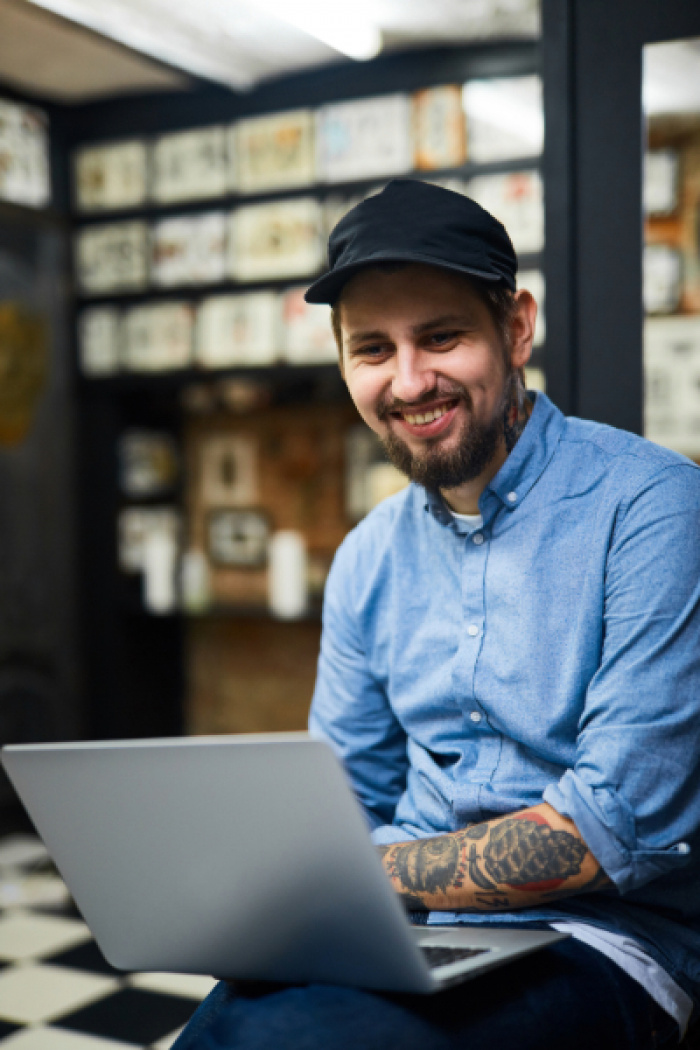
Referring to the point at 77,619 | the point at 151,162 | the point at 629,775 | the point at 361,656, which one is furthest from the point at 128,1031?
the point at 151,162

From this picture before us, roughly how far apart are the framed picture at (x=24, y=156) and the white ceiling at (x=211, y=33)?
0.16 metres

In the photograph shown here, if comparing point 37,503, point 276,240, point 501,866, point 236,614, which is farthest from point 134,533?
point 501,866

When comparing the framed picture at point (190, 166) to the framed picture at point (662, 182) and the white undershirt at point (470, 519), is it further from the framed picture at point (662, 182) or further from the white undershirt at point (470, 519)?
the white undershirt at point (470, 519)

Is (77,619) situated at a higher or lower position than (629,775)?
lower

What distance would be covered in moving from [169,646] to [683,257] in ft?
8.39

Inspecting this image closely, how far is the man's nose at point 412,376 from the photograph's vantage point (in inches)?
56.7

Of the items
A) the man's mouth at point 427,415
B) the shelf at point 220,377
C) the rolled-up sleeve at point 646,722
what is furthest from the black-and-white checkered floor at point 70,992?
the shelf at point 220,377

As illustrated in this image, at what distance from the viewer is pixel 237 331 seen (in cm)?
389

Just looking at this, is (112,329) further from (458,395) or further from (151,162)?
(458,395)

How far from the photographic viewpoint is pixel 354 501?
159 inches

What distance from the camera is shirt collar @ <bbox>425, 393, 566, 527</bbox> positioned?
4.86 ft

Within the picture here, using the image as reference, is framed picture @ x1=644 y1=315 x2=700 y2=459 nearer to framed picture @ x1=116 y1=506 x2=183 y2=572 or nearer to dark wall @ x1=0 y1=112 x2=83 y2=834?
framed picture @ x1=116 y1=506 x2=183 y2=572

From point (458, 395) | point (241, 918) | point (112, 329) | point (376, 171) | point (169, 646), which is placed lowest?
point (169, 646)

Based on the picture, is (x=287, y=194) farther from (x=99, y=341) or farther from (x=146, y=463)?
(x=146, y=463)
